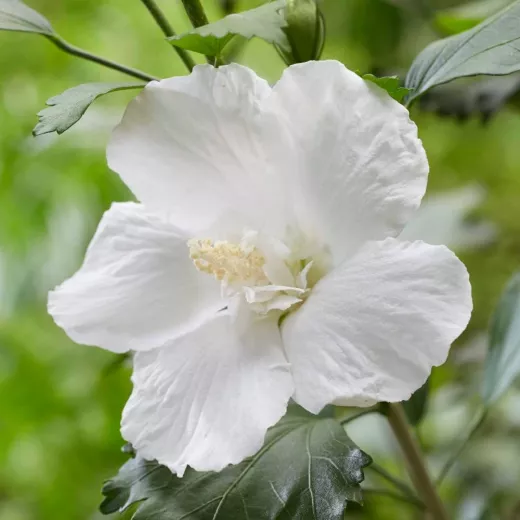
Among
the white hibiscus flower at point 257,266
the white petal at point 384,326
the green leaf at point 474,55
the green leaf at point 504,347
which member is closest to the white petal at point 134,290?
the white hibiscus flower at point 257,266

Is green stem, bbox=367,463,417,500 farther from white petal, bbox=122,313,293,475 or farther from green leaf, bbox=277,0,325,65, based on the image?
green leaf, bbox=277,0,325,65

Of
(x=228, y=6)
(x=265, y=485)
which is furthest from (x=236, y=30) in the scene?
(x=228, y=6)

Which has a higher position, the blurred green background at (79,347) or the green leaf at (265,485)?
the green leaf at (265,485)

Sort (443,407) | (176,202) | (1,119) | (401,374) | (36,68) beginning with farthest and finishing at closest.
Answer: (36,68) < (1,119) < (443,407) < (176,202) < (401,374)

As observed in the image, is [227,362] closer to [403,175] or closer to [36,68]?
[403,175]

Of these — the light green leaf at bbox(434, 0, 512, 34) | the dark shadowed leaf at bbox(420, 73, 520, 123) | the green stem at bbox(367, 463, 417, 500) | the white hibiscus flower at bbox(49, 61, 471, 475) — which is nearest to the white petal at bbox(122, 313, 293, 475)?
the white hibiscus flower at bbox(49, 61, 471, 475)

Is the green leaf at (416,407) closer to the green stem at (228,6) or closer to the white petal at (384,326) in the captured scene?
the white petal at (384,326)

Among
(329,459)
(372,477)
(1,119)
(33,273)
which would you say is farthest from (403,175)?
(1,119)
